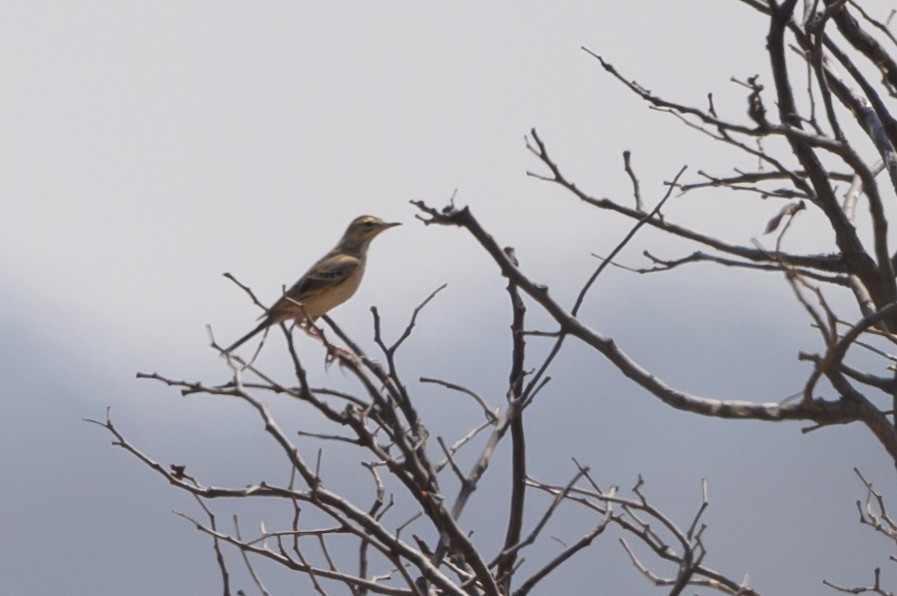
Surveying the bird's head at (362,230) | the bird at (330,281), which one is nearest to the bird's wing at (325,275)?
the bird at (330,281)

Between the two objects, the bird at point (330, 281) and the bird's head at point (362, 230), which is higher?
the bird's head at point (362, 230)

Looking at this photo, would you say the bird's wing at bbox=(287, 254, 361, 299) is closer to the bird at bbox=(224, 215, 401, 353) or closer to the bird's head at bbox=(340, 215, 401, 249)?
the bird at bbox=(224, 215, 401, 353)

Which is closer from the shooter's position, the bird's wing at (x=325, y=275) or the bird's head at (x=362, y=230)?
the bird's wing at (x=325, y=275)

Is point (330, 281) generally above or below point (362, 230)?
below

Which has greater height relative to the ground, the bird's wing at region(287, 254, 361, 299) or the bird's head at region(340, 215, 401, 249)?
the bird's head at region(340, 215, 401, 249)

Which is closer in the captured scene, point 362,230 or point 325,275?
point 325,275

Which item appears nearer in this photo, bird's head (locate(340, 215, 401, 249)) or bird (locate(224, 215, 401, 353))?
bird (locate(224, 215, 401, 353))

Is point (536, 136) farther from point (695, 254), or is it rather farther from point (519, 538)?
point (519, 538)

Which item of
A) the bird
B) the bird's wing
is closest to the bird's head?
the bird

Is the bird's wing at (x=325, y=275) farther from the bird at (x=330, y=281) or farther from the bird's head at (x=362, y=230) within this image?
the bird's head at (x=362, y=230)

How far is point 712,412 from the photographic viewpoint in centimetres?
429

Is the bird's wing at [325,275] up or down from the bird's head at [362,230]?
down

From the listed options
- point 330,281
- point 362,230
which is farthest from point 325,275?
point 362,230

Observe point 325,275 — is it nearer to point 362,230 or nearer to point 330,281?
point 330,281
